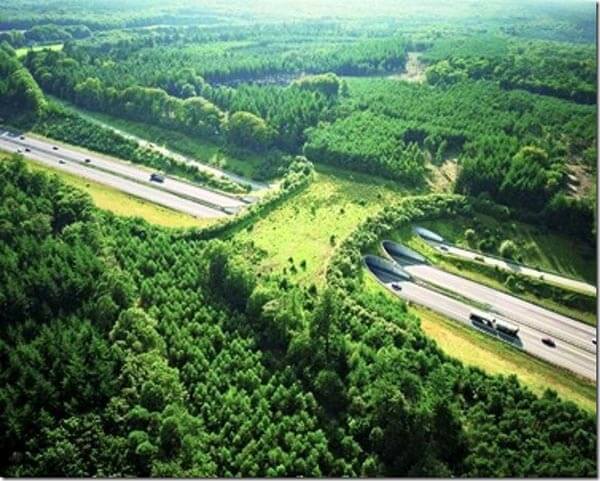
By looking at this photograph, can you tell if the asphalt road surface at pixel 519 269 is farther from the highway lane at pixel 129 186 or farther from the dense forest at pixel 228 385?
the highway lane at pixel 129 186

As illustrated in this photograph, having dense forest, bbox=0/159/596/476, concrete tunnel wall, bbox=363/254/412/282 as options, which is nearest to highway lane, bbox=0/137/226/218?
dense forest, bbox=0/159/596/476

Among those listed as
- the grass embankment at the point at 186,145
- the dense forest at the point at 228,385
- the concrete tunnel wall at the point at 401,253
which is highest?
the dense forest at the point at 228,385

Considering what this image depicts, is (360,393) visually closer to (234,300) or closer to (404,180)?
(234,300)

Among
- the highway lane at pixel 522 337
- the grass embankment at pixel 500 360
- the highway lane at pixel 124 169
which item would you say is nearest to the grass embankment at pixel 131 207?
the highway lane at pixel 124 169

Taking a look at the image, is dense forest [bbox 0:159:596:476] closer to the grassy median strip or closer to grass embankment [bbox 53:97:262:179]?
the grassy median strip

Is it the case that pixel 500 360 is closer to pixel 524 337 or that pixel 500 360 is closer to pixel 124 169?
pixel 524 337

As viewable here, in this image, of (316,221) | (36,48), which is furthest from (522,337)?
(36,48)

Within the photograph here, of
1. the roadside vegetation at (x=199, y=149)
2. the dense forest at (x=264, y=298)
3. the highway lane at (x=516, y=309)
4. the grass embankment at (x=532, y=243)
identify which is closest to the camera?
the dense forest at (x=264, y=298)
